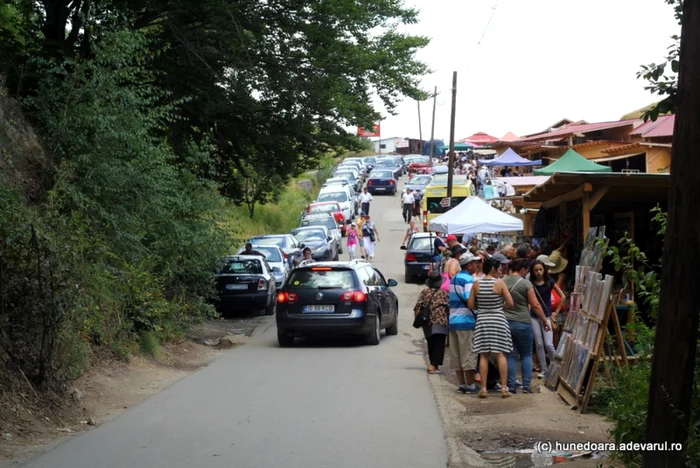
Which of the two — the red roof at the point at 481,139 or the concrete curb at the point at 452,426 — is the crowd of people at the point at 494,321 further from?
the red roof at the point at 481,139

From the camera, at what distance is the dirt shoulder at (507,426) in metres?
9.09

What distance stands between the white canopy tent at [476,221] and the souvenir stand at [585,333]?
880 centimetres

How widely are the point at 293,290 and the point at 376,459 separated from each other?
9.20 meters

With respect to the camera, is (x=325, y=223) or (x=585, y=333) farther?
(x=325, y=223)

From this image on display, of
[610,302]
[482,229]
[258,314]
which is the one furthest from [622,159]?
[610,302]

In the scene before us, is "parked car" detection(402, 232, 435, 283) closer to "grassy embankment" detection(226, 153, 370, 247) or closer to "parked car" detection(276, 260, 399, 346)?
"grassy embankment" detection(226, 153, 370, 247)

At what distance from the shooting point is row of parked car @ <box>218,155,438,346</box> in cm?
1741

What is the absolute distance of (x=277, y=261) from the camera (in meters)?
28.0

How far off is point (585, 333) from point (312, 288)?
7.45 m

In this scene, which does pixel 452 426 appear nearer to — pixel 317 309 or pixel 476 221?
pixel 317 309

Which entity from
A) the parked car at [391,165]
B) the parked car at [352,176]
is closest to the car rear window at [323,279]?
the parked car at [352,176]

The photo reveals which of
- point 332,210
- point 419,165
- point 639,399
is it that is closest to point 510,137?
point 332,210

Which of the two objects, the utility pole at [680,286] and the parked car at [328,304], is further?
the parked car at [328,304]

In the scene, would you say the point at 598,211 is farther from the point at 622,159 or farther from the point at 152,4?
the point at 622,159
